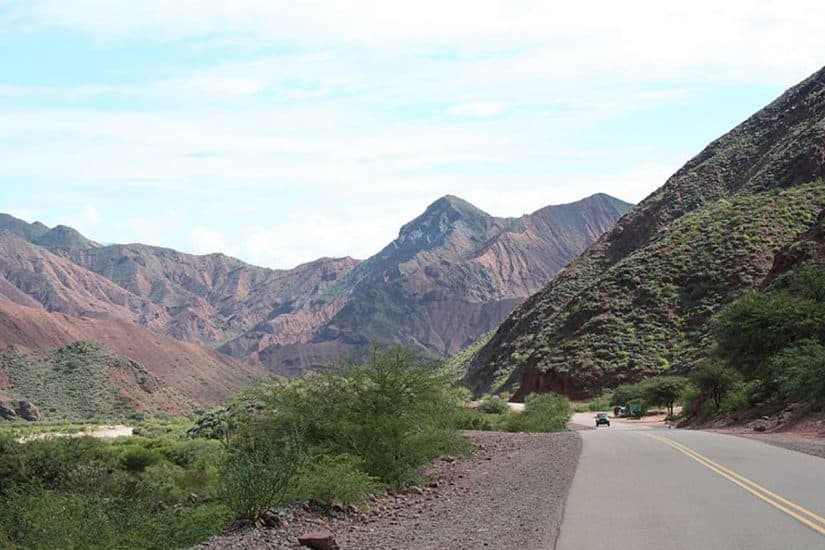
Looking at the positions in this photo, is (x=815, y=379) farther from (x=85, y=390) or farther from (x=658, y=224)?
(x=85, y=390)

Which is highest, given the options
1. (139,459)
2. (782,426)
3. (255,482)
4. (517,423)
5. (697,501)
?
(255,482)

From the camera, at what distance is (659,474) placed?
767 inches

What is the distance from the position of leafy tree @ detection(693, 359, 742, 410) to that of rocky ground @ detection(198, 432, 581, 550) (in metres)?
23.3

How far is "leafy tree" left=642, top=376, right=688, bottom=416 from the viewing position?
193 feet

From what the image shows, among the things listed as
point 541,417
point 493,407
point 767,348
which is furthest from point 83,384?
point 767,348

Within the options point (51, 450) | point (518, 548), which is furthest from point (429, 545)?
point (51, 450)

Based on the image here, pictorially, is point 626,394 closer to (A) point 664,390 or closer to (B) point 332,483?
(A) point 664,390

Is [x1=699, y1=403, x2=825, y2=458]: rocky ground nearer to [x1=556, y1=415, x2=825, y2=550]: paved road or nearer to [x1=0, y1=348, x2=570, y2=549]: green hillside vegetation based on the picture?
[x1=556, y1=415, x2=825, y2=550]: paved road

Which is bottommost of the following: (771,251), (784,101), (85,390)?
(85,390)

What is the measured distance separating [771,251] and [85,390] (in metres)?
71.9

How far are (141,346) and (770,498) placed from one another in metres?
145

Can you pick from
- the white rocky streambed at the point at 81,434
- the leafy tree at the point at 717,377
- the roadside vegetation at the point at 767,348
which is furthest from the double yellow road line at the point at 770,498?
the white rocky streambed at the point at 81,434

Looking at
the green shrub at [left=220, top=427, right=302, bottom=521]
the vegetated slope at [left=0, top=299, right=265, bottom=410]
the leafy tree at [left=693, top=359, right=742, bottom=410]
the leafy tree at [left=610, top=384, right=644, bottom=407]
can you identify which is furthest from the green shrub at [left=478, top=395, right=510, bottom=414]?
the vegetated slope at [left=0, top=299, right=265, bottom=410]

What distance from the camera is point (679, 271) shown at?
75.2 m
